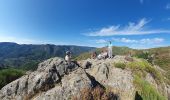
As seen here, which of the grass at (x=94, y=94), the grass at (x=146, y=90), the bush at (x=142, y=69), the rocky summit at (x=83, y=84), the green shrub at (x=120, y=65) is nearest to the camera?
the grass at (x=94, y=94)

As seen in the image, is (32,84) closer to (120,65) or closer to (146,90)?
(120,65)

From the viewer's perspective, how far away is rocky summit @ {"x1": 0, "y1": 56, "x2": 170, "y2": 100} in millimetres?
19141

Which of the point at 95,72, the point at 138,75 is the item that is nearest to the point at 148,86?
the point at 138,75

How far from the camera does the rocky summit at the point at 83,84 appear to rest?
754 inches

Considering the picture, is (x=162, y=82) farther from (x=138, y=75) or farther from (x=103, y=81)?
(x=103, y=81)

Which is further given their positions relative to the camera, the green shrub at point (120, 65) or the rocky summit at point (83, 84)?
the green shrub at point (120, 65)

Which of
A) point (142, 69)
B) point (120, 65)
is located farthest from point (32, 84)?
point (142, 69)

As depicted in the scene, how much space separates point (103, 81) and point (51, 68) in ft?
17.5

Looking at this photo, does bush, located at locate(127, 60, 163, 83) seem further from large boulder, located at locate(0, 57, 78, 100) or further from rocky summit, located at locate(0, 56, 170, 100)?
large boulder, located at locate(0, 57, 78, 100)

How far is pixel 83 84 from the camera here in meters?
19.6

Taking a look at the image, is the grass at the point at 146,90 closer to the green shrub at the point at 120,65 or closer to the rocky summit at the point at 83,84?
the rocky summit at the point at 83,84

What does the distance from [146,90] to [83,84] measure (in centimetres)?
633

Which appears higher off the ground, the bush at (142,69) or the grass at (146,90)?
the bush at (142,69)

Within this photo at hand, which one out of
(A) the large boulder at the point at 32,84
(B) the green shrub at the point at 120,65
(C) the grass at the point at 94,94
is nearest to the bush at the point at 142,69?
(B) the green shrub at the point at 120,65
